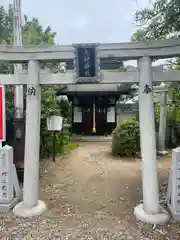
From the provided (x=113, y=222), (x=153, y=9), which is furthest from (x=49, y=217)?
(x=153, y=9)

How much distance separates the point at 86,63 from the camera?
4.16 meters

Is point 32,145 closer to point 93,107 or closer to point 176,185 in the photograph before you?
point 176,185

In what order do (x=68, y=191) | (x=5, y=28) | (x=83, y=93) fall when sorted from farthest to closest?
1. (x=83, y=93)
2. (x=5, y=28)
3. (x=68, y=191)

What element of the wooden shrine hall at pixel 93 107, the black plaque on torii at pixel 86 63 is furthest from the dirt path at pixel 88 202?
the wooden shrine hall at pixel 93 107

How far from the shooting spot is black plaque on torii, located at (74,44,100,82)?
13.5ft

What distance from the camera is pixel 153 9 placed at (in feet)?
14.0

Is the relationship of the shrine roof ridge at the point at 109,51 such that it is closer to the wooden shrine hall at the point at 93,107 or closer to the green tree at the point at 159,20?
the green tree at the point at 159,20

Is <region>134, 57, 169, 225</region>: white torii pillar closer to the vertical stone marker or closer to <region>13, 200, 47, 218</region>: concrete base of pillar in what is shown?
the vertical stone marker

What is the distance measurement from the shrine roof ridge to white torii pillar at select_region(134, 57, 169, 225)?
173 mm

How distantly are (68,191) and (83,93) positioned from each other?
9468 millimetres

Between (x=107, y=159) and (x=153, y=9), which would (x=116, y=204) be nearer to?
(x=153, y=9)

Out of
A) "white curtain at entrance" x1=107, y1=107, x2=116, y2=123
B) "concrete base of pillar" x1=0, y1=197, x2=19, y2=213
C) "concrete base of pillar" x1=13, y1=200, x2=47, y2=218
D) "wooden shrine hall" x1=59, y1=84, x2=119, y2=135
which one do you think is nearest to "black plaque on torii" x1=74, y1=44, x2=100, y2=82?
"concrete base of pillar" x1=13, y1=200, x2=47, y2=218

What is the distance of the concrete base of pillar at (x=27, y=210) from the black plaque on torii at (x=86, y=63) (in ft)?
7.48

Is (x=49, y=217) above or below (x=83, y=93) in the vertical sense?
below
